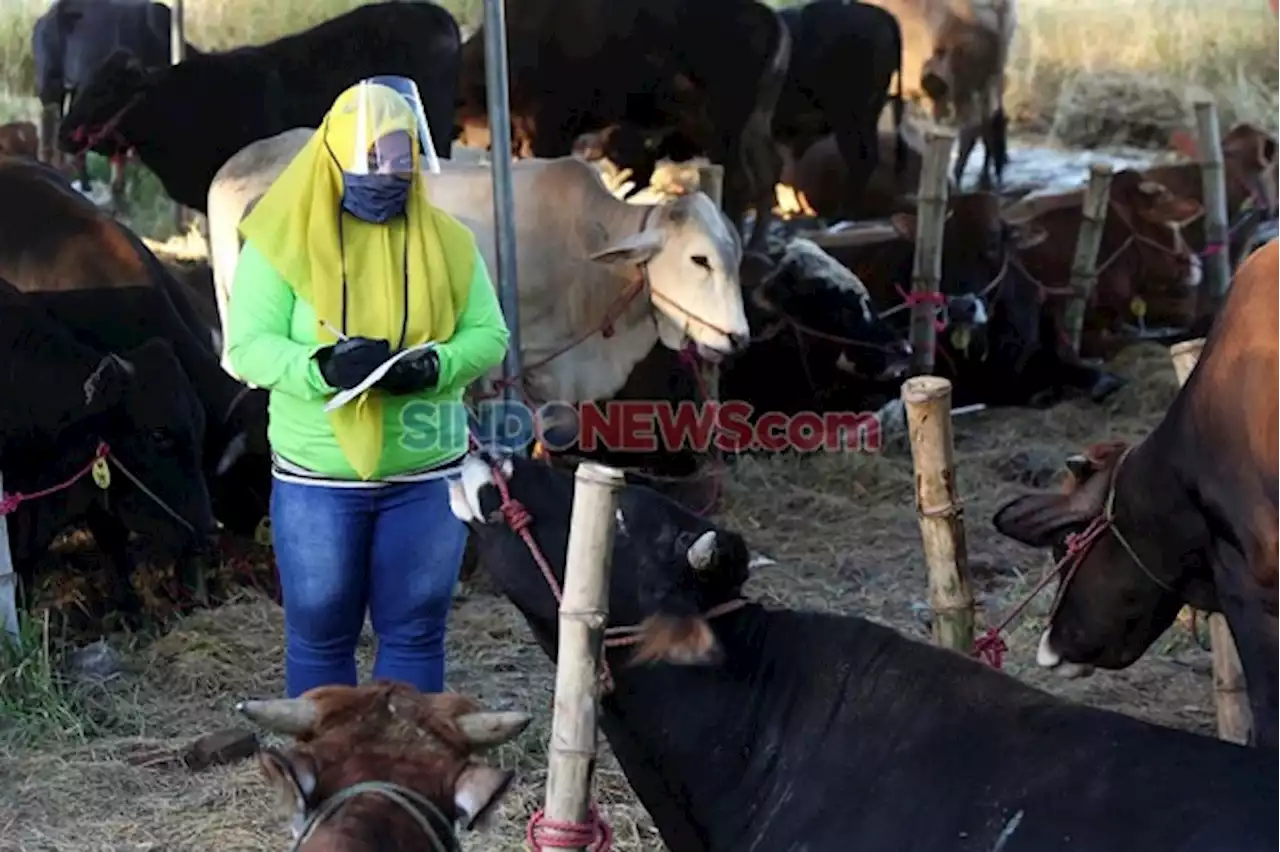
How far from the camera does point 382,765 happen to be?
259 cm

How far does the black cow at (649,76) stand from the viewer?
11.8m

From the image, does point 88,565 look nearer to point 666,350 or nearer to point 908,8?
point 666,350

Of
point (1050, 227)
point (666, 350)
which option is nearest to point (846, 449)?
point (666, 350)

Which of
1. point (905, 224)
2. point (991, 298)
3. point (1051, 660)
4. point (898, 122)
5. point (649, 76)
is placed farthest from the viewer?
point (898, 122)

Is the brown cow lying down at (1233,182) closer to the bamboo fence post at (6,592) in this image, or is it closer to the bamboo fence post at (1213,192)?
the bamboo fence post at (1213,192)

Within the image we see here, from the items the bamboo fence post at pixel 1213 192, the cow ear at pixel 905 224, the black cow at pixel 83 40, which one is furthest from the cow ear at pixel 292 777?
the black cow at pixel 83 40

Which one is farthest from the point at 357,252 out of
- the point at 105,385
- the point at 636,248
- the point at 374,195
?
the point at 636,248

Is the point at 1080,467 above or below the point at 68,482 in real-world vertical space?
above

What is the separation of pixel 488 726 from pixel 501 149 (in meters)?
3.54

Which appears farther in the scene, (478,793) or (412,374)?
(412,374)

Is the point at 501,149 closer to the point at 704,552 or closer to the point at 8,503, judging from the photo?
the point at 8,503

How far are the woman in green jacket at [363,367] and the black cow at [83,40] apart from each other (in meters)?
8.86

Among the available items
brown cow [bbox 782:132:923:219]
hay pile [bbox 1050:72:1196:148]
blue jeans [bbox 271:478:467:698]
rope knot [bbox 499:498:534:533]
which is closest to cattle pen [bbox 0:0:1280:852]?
blue jeans [bbox 271:478:467:698]

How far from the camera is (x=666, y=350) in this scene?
8.23m
